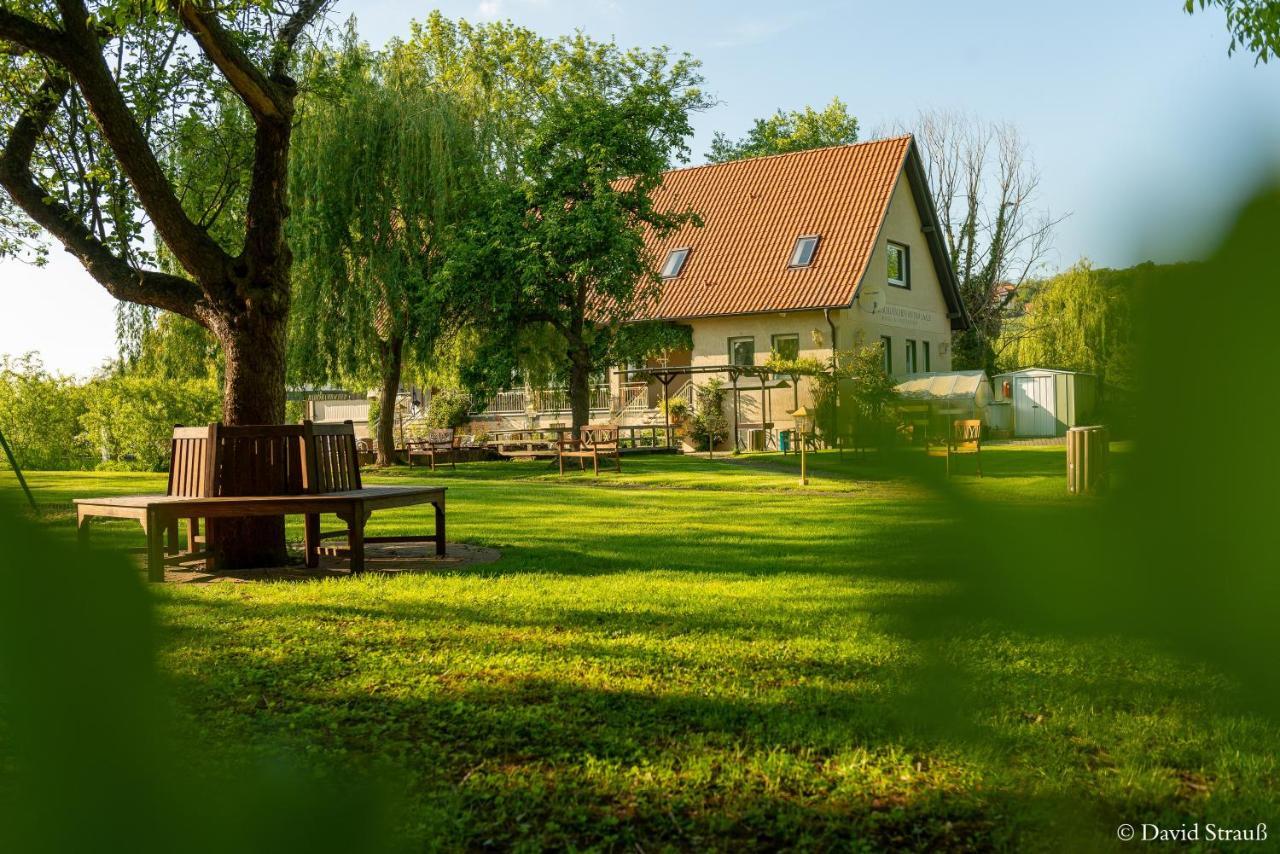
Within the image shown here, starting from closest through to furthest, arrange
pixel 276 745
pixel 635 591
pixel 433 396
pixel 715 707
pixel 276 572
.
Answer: pixel 276 745, pixel 715 707, pixel 635 591, pixel 276 572, pixel 433 396

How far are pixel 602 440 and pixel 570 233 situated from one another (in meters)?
4.32

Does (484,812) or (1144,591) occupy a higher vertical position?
(1144,591)

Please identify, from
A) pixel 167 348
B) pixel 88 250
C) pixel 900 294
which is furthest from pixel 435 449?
pixel 88 250

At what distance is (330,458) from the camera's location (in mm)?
8711

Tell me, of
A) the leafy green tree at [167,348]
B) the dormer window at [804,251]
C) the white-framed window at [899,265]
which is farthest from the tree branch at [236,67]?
the white-framed window at [899,265]

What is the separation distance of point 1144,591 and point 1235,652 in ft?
0.18

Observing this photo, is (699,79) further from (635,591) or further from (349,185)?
(635,591)

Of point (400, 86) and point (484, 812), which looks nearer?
point (484, 812)

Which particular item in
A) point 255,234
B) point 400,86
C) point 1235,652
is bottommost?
point 1235,652

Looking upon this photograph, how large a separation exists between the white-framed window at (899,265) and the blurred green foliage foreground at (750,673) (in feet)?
63.9

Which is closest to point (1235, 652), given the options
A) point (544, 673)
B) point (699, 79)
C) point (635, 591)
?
point (544, 673)

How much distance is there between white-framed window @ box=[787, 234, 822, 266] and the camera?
90.6ft

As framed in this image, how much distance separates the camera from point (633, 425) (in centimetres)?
2806

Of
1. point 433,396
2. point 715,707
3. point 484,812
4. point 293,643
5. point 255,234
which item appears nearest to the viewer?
point 484,812
